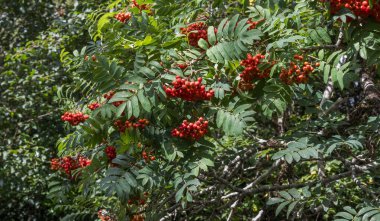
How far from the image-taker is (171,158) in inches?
93.7

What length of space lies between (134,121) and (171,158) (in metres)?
0.25

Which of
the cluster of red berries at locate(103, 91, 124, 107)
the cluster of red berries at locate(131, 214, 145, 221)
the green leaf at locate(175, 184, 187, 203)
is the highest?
the cluster of red berries at locate(103, 91, 124, 107)

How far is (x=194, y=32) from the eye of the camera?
2.58m

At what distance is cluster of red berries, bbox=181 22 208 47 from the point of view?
8.46 feet

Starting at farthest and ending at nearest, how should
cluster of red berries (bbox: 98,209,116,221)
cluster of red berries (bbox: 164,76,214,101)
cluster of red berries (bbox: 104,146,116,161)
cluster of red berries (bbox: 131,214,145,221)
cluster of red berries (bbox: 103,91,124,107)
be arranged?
cluster of red berries (bbox: 98,209,116,221) → cluster of red berries (bbox: 131,214,145,221) → cluster of red berries (bbox: 104,146,116,161) → cluster of red berries (bbox: 103,91,124,107) → cluster of red berries (bbox: 164,76,214,101)

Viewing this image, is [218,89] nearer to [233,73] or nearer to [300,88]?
[233,73]

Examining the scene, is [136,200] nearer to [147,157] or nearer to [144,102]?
[147,157]

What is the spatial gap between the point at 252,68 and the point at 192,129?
37 cm

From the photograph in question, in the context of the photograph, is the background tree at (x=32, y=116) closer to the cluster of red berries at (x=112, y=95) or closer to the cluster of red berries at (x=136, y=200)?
the cluster of red berries at (x=136, y=200)

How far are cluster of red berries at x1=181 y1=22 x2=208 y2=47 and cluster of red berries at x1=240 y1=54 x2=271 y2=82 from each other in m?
0.29

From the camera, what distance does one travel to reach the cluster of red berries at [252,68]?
238 centimetres

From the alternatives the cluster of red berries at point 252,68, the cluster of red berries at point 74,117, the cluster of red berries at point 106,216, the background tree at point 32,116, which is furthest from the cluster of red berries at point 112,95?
the background tree at point 32,116

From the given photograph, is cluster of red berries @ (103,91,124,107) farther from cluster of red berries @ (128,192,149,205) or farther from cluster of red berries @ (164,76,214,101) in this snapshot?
cluster of red berries @ (128,192,149,205)

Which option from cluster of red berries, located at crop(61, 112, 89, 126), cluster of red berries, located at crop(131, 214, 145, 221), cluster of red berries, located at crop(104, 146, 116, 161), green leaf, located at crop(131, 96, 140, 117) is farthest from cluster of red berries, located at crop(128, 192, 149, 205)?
green leaf, located at crop(131, 96, 140, 117)
